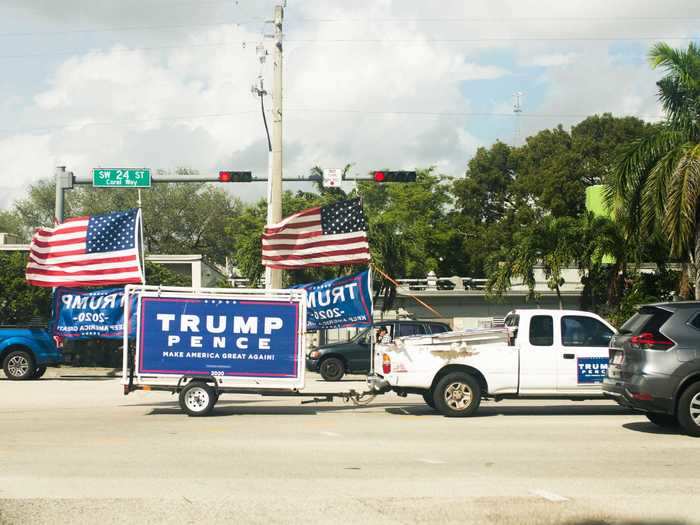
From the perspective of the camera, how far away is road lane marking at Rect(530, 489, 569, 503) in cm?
818

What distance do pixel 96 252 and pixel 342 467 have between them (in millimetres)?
11210

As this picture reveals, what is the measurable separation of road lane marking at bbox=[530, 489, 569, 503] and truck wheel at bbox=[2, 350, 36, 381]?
56.6 feet

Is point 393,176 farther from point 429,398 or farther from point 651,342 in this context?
point 651,342

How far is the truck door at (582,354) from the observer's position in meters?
14.7

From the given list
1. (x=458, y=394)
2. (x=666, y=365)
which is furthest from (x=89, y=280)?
(x=666, y=365)

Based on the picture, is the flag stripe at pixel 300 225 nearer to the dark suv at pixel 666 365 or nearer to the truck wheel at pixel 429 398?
the truck wheel at pixel 429 398

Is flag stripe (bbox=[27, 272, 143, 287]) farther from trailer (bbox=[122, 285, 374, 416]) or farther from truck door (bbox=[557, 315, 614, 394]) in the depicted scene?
truck door (bbox=[557, 315, 614, 394])

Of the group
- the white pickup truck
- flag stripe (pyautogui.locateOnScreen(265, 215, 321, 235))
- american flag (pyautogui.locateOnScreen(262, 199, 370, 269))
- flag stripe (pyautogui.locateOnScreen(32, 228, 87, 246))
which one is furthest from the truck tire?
flag stripe (pyautogui.locateOnScreen(32, 228, 87, 246))

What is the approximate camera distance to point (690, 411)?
1216 centimetres

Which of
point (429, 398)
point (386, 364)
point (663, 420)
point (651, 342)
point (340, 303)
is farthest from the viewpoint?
point (340, 303)

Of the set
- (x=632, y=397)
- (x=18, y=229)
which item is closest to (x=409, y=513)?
(x=632, y=397)

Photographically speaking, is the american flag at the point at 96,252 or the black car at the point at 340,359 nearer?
the american flag at the point at 96,252

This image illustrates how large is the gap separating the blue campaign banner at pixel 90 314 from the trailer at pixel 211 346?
435cm

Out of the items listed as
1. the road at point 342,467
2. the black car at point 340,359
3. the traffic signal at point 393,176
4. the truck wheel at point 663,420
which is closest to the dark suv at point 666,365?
the road at point 342,467
